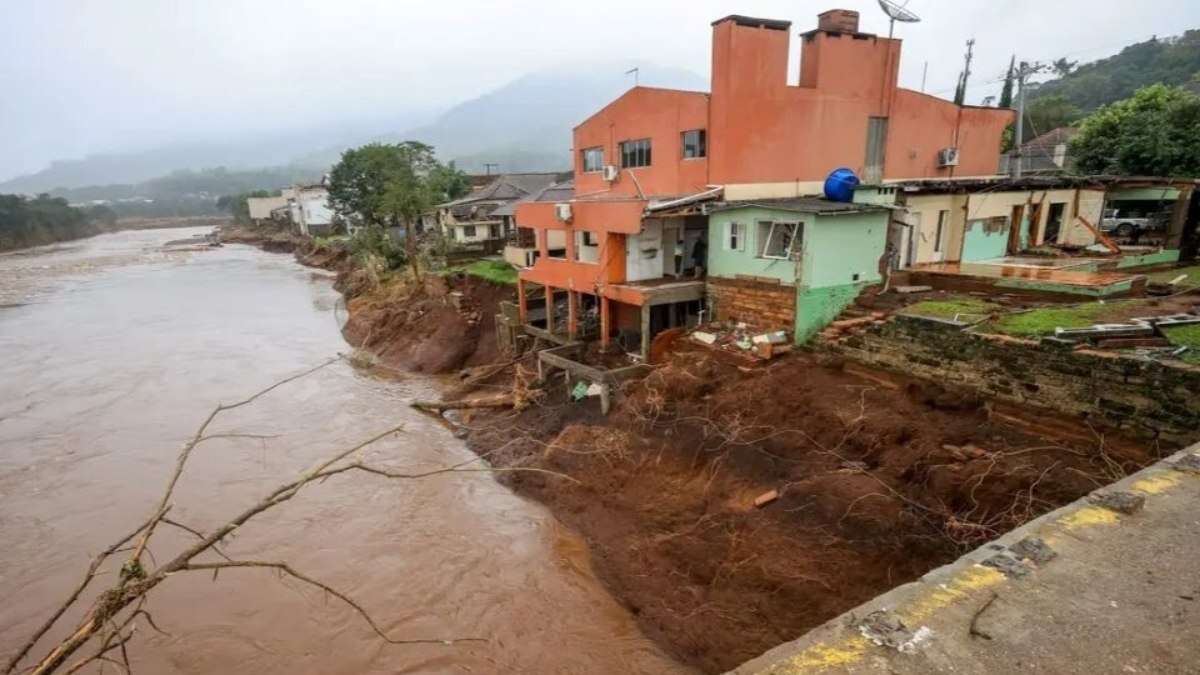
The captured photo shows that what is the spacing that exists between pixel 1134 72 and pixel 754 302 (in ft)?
209

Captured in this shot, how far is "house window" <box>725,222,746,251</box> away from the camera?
49.1ft

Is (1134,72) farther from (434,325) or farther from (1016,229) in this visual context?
(434,325)

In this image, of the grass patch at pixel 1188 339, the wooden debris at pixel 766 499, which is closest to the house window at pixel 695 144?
the wooden debris at pixel 766 499

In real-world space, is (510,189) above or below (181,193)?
below

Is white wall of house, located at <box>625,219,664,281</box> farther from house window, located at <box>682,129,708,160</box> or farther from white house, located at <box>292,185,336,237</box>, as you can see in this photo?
white house, located at <box>292,185,336,237</box>

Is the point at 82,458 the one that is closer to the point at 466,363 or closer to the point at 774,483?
the point at 466,363

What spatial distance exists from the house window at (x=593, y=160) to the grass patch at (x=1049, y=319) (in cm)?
1426

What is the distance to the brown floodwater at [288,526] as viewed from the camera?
30.8 feet

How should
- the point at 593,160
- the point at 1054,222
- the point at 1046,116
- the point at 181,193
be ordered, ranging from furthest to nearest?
the point at 181,193 < the point at 1046,116 < the point at 593,160 < the point at 1054,222

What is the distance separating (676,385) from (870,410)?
424 cm

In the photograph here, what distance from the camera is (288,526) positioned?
12.7m

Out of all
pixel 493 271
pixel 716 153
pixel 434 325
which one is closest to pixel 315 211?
pixel 493 271

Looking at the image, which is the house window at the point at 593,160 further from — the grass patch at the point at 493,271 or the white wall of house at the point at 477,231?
the white wall of house at the point at 477,231

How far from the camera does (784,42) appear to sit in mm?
16500
